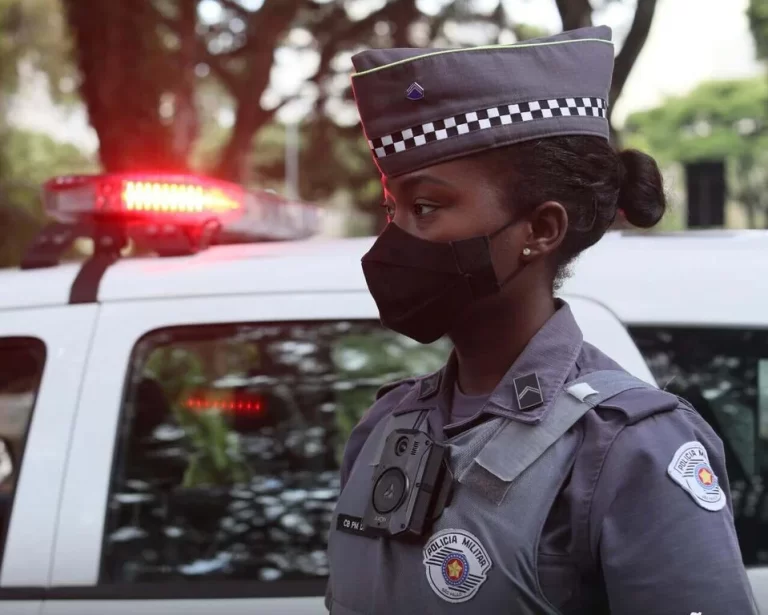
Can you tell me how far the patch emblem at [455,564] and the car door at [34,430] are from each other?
1.03 metres

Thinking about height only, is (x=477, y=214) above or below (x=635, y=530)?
above

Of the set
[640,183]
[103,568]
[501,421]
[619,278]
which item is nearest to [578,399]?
[501,421]

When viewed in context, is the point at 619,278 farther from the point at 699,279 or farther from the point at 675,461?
the point at 675,461

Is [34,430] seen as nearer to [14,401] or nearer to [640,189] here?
[14,401]

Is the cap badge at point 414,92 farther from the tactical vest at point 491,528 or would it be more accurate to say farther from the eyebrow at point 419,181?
the tactical vest at point 491,528

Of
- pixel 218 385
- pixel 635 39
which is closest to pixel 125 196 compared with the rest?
pixel 218 385

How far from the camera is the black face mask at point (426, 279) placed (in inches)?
50.4

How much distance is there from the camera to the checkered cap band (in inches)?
49.1

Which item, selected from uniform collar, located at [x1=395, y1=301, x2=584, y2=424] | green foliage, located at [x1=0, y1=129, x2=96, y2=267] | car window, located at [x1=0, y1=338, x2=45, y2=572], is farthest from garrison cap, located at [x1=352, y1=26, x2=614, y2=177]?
green foliage, located at [x1=0, y1=129, x2=96, y2=267]

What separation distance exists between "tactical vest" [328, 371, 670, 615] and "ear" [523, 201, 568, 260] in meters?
0.17

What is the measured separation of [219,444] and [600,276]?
867 mm

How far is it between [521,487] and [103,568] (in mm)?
1106

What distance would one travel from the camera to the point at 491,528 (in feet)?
3.74

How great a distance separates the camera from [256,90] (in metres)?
9.61
